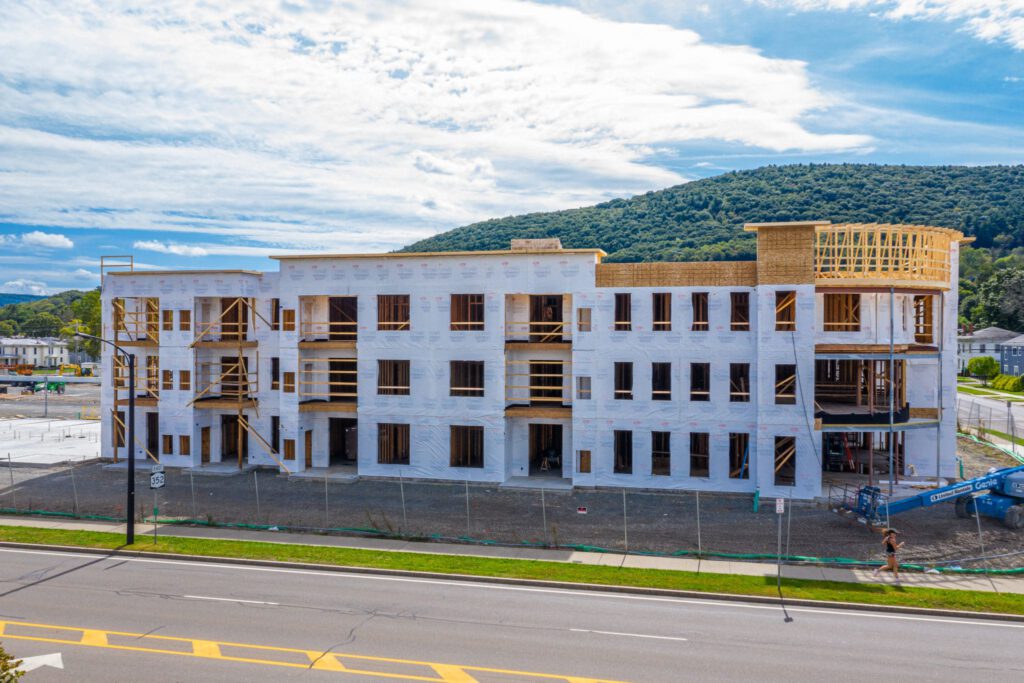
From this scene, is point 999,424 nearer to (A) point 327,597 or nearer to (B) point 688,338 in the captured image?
(B) point 688,338

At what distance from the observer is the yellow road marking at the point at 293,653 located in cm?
1434

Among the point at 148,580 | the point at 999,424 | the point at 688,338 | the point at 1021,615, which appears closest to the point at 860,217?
the point at 999,424

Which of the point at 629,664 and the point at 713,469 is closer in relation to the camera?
the point at 629,664

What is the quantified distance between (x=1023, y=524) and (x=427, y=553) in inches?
812

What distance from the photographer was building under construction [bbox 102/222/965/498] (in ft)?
104

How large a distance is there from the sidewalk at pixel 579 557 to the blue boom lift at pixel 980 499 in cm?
452

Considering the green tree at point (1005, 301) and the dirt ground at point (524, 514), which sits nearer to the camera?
the dirt ground at point (524, 514)

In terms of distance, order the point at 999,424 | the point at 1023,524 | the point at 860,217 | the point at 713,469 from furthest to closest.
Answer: the point at 860,217 < the point at 999,424 < the point at 713,469 < the point at 1023,524

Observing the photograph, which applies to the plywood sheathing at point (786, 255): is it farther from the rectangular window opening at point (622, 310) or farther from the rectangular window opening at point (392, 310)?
the rectangular window opening at point (392, 310)

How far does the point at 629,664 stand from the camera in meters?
14.9

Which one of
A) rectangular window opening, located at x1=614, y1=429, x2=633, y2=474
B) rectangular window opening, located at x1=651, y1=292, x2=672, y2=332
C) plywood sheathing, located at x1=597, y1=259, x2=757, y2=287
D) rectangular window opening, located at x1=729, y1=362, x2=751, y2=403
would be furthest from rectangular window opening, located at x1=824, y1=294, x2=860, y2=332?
rectangular window opening, located at x1=614, y1=429, x2=633, y2=474

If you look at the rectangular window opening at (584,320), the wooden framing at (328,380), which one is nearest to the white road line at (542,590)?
the wooden framing at (328,380)

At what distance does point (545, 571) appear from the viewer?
21375mm

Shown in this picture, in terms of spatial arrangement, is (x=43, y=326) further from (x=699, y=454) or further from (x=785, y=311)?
(x=785, y=311)
